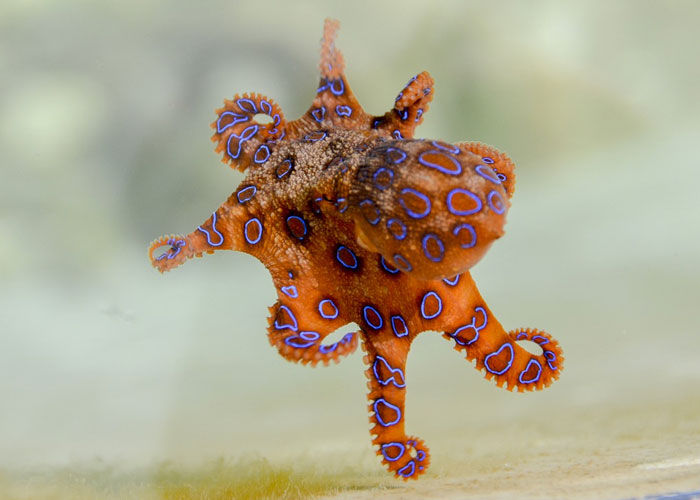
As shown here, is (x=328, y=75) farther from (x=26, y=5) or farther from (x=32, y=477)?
(x=32, y=477)

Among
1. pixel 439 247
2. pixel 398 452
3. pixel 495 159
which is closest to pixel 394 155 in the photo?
pixel 439 247

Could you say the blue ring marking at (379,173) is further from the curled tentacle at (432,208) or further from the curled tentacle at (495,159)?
the curled tentacle at (495,159)

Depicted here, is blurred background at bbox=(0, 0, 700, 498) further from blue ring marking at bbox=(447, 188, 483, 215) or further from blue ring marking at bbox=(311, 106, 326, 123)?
blue ring marking at bbox=(447, 188, 483, 215)

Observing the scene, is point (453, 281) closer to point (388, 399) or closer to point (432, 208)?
point (388, 399)

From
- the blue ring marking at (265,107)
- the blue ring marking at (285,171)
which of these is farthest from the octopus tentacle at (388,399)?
the blue ring marking at (265,107)

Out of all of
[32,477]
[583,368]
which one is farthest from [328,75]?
[32,477]

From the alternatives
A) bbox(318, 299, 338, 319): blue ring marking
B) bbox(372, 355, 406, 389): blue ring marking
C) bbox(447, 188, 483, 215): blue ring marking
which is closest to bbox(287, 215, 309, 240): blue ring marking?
bbox(318, 299, 338, 319): blue ring marking
